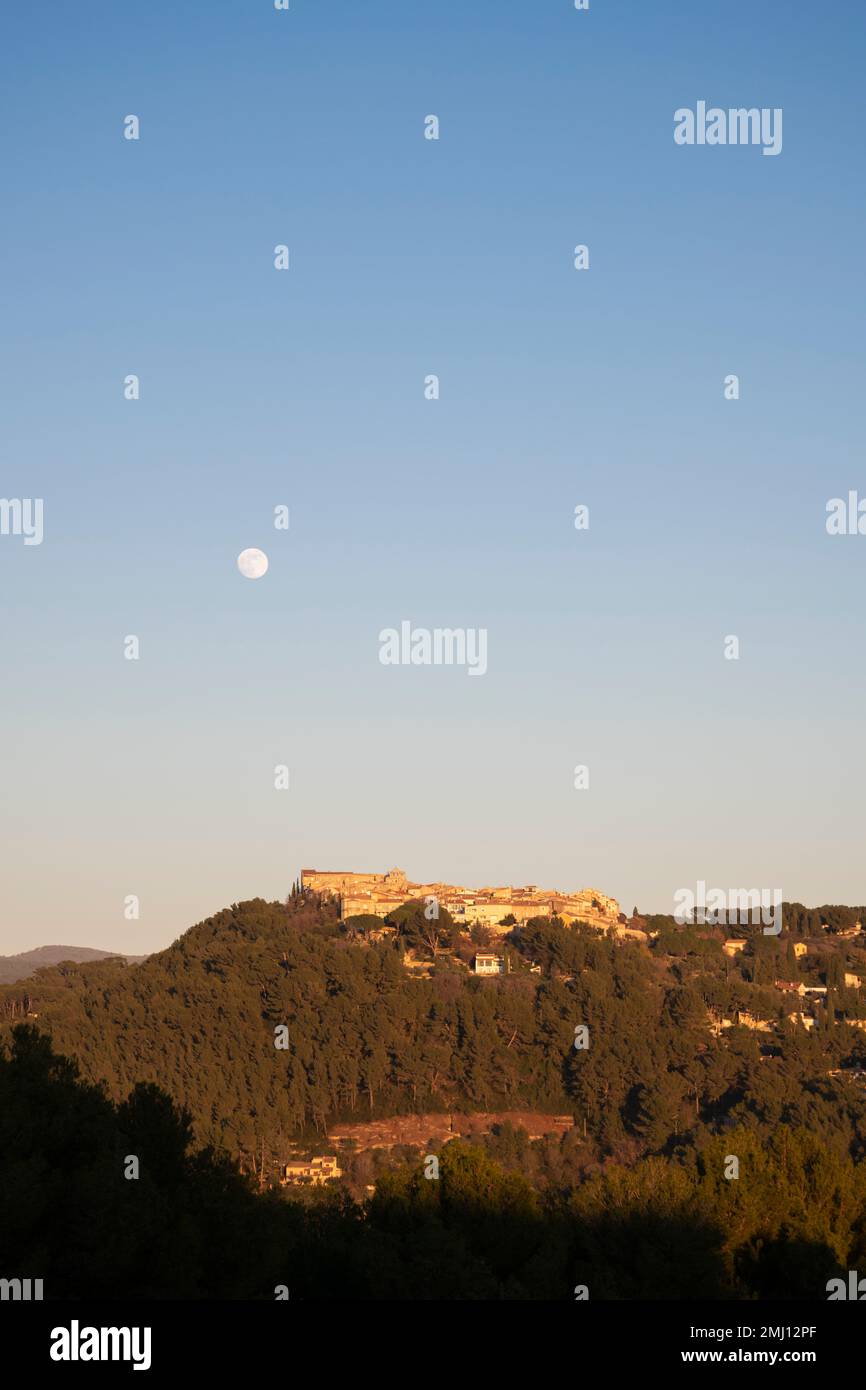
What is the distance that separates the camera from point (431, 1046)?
96.3 metres

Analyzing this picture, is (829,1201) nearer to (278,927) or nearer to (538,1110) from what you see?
(538,1110)

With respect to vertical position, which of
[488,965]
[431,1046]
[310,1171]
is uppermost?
[488,965]

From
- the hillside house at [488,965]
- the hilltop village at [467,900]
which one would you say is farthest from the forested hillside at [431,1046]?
the hilltop village at [467,900]

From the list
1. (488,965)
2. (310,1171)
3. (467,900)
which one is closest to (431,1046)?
(310,1171)

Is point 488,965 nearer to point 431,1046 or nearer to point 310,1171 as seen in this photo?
point 431,1046

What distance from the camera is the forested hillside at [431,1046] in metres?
84.4

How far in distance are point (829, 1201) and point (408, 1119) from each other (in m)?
59.5

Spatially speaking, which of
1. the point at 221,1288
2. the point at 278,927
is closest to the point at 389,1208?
the point at 221,1288

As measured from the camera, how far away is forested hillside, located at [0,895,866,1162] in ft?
277

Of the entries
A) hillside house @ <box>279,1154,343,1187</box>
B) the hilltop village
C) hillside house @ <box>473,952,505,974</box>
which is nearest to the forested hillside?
hillside house @ <box>279,1154,343,1187</box>

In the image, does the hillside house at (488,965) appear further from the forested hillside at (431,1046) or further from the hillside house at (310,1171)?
the hillside house at (310,1171)

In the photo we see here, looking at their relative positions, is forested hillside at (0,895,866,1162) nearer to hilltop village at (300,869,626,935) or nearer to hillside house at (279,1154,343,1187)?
hillside house at (279,1154,343,1187)

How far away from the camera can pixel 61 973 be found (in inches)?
4596
